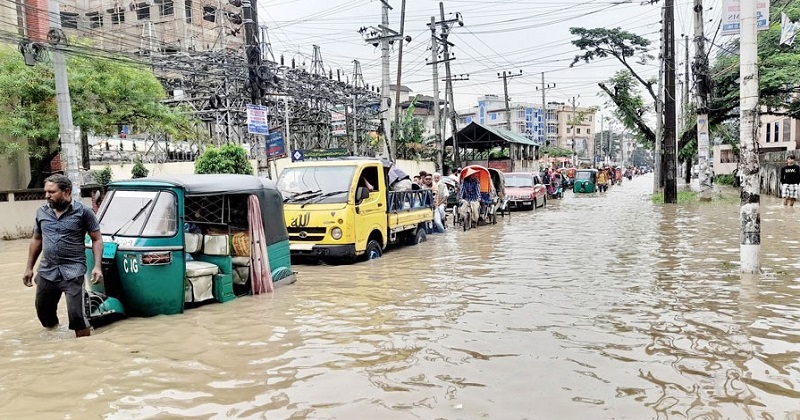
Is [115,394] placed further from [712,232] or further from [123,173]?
[123,173]

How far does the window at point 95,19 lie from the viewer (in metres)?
47.6

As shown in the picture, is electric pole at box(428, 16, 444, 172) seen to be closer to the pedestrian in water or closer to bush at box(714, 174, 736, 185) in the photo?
the pedestrian in water

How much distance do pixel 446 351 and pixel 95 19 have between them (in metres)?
54.7

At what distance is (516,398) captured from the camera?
171 inches

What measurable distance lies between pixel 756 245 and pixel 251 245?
294 inches

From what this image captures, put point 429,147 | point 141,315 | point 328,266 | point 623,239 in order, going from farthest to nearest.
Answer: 1. point 429,147
2. point 623,239
3. point 328,266
4. point 141,315

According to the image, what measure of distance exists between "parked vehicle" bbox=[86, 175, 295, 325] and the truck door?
247 cm

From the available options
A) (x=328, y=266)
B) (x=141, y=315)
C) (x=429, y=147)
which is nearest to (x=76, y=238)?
(x=141, y=315)

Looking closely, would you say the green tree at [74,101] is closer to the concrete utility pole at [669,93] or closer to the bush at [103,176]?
the bush at [103,176]

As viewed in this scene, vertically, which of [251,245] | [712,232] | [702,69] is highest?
[702,69]

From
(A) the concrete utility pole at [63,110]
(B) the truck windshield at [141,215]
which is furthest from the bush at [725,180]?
(B) the truck windshield at [141,215]

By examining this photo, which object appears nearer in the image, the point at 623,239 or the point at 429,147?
the point at 623,239

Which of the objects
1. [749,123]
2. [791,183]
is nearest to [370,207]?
[749,123]

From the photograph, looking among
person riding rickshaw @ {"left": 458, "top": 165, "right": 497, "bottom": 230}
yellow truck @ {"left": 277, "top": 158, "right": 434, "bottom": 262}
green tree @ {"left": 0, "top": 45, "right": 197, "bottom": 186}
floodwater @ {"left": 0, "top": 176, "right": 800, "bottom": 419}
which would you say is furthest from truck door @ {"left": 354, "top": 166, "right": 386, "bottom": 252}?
green tree @ {"left": 0, "top": 45, "right": 197, "bottom": 186}
